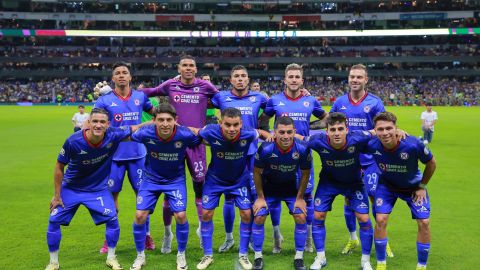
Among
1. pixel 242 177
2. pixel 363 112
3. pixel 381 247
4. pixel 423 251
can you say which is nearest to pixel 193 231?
pixel 242 177

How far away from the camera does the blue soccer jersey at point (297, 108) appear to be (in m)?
7.59

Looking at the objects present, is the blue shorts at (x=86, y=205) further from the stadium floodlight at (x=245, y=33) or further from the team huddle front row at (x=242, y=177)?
the stadium floodlight at (x=245, y=33)

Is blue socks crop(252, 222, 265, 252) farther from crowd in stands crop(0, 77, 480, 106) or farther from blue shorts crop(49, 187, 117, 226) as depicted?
crowd in stands crop(0, 77, 480, 106)

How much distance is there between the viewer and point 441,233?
27.7 feet

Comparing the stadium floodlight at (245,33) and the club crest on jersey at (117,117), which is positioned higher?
the stadium floodlight at (245,33)

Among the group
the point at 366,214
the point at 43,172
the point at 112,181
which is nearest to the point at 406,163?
the point at 366,214

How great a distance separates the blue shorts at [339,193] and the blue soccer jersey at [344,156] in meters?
0.08

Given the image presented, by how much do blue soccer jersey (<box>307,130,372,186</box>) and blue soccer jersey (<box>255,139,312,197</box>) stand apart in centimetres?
21

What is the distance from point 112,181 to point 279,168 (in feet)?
9.07

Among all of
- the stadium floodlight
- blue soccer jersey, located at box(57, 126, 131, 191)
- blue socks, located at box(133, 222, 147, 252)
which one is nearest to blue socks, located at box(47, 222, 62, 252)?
blue soccer jersey, located at box(57, 126, 131, 191)

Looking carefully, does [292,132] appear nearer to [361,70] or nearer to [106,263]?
[361,70]

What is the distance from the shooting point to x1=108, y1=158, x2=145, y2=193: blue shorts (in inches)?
297

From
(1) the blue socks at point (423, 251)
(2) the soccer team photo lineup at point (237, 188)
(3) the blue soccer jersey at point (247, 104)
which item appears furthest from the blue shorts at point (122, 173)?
(1) the blue socks at point (423, 251)

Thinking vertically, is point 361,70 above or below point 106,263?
above
